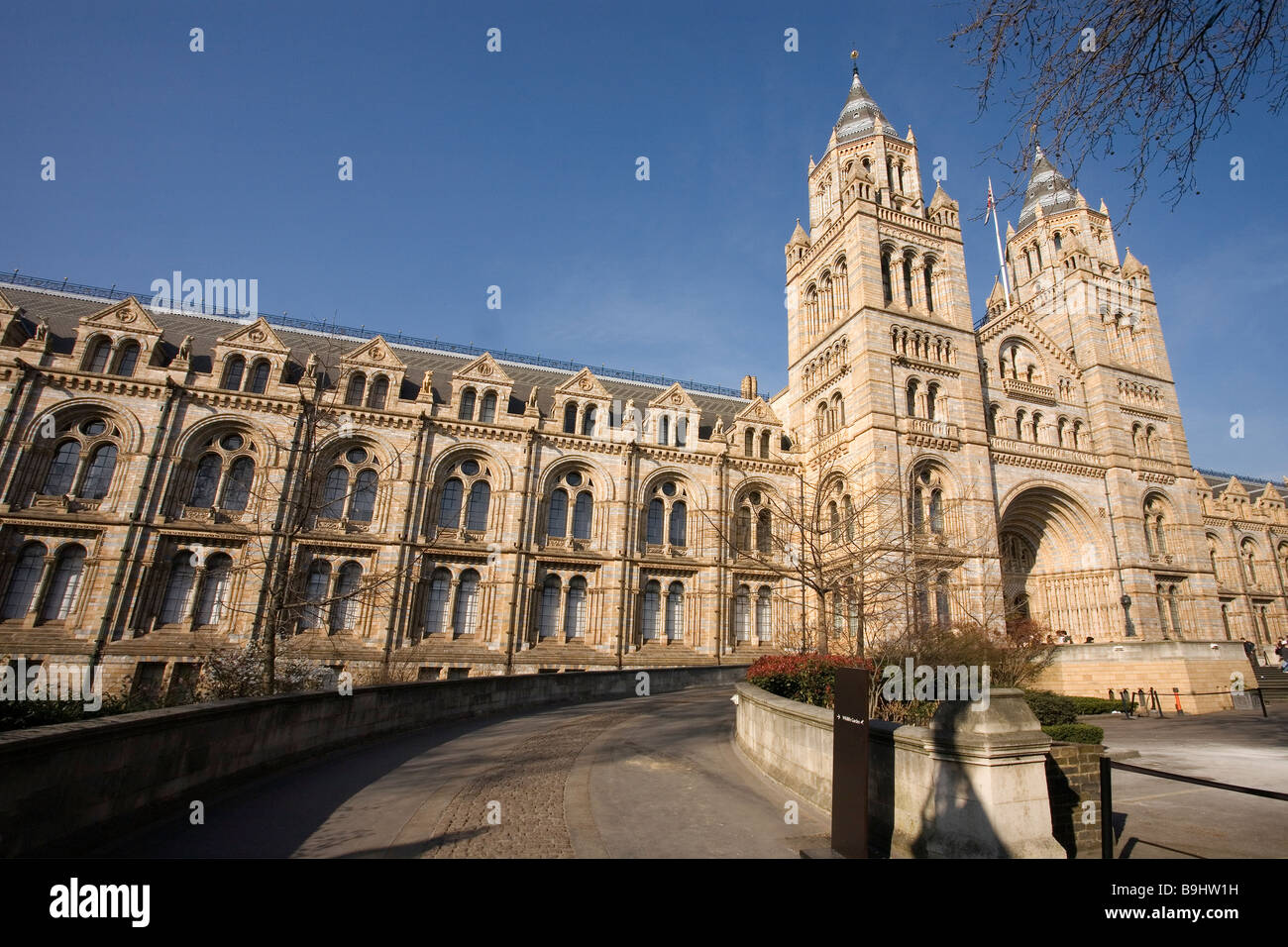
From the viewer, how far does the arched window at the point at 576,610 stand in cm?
2752

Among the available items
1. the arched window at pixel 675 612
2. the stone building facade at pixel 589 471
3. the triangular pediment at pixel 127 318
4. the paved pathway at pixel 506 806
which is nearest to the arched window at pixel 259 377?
the stone building facade at pixel 589 471

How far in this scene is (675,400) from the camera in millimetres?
32562

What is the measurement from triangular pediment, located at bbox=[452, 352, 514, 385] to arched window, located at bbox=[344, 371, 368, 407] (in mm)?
4106

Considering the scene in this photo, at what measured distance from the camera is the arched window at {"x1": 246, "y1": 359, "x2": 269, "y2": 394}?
26641 millimetres

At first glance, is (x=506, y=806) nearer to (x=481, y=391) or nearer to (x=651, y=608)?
(x=651, y=608)

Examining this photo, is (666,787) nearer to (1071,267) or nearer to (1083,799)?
(1083,799)

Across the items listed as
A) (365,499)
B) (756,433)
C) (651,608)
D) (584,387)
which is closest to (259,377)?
(365,499)

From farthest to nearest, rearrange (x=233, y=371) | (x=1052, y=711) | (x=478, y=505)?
(x=478, y=505) < (x=233, y=371) < (x=1052, y=711)

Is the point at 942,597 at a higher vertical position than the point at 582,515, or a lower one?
lower

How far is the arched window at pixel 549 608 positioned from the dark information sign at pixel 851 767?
22.1 meters

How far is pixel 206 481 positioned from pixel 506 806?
977 inches

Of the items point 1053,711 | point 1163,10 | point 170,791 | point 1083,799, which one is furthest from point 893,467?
point 170,791

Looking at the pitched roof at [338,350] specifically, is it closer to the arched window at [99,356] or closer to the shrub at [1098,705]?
the arched window at [99,356]

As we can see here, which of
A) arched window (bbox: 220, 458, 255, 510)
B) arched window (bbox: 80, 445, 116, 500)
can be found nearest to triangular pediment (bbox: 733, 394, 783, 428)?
arched window (bbox: 220, 458, 255, 510)
